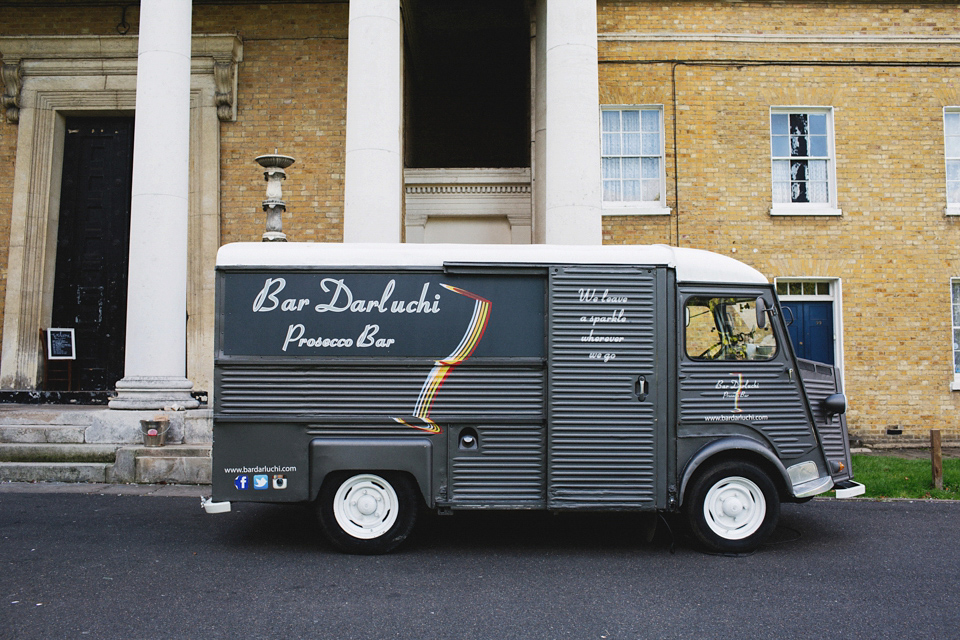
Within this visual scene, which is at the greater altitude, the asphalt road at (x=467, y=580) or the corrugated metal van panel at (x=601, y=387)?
the corrugated metal van panel at (x=601, y=387)

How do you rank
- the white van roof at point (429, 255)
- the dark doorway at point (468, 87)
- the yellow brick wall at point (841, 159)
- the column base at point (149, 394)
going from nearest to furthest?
the white van roof at point (429, 255) < the column base at point (149, 394) < the yellow brick wall at point (841, 159) < the dark doorway at point (468, 87)

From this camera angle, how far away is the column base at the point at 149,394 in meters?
9.36

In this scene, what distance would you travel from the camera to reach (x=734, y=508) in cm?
599


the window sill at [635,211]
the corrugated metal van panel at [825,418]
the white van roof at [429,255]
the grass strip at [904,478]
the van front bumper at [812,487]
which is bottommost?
the grass strip at [904,478]

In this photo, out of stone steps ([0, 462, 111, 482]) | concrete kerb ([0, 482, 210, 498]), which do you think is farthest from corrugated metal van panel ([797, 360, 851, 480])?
stone steps ([0, 462, 111, 482])

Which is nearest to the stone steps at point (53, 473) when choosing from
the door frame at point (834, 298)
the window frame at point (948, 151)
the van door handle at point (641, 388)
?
the van door handle at point (641, 388)

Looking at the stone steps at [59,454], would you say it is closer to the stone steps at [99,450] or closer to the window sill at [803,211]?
the stone steps at [99,450]

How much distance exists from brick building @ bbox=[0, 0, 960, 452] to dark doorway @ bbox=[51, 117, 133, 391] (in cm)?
6

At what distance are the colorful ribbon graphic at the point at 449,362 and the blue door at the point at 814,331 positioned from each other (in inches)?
349

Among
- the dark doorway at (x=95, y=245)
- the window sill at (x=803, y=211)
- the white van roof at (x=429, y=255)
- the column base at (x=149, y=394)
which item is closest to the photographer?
the white van roof at (x=429, y=255)

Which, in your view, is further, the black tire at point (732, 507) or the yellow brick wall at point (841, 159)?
the yellow brick wall at point (841, 159)

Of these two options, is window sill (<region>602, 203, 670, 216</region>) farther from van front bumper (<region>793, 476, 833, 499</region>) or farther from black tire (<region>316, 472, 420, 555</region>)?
black tire (<region>316, 472, 420, 555</region>)

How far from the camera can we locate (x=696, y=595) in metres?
4.91

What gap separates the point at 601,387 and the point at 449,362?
4.23 feet
